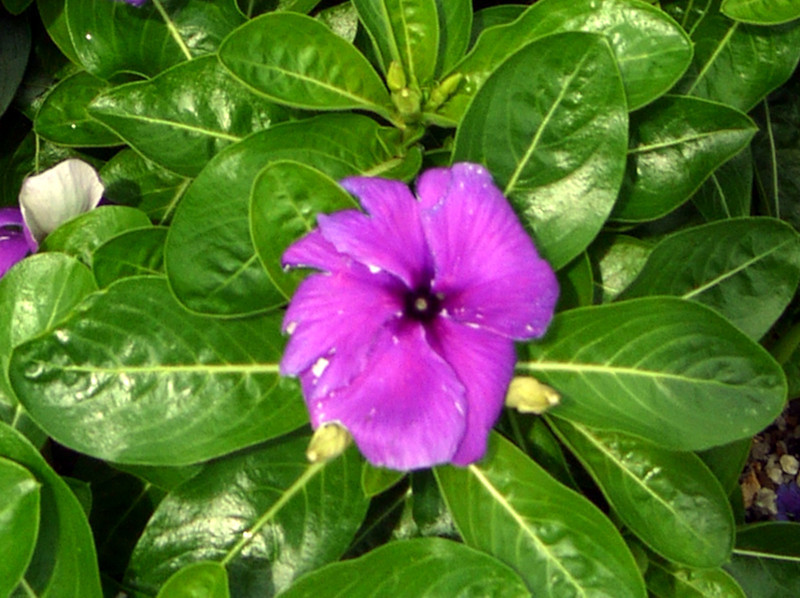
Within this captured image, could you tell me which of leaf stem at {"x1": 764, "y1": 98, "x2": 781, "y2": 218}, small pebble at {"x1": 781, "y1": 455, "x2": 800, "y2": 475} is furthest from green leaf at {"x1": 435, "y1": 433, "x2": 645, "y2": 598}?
small pebble at {"x1": 781, "y1": 455, "x2": 800, "y2": 475}

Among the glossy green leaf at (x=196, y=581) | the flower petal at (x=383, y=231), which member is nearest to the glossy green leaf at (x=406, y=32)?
the flower petal at (x=383, y=231)

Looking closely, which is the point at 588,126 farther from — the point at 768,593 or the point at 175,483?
the point at 768,593

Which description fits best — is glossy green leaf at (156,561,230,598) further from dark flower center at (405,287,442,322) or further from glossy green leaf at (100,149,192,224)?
glossy green leaf at (100,149,192,224)

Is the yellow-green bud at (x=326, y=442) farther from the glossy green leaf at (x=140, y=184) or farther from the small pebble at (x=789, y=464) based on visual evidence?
the small pebble at (x=789, y=464)

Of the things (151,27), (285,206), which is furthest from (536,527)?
(151,27)

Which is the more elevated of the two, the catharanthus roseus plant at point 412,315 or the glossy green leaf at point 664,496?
the catharanthus roseus plant at point 412,315

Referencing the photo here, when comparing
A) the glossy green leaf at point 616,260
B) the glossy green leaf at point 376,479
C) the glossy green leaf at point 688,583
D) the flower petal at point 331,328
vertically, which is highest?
the flower petal at point 331,328

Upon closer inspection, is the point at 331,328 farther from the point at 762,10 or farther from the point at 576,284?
the point at 762,10
